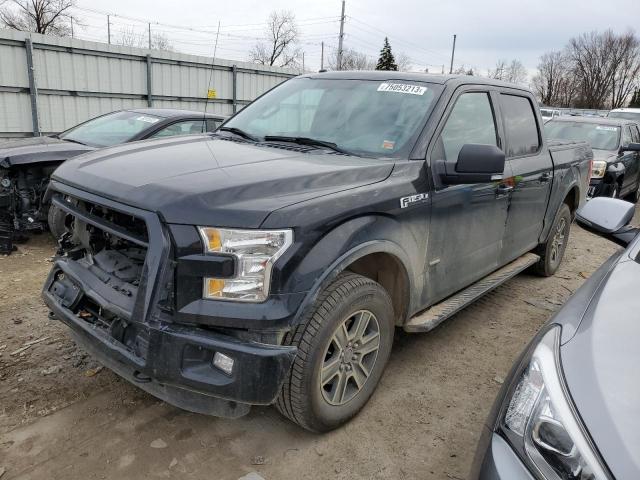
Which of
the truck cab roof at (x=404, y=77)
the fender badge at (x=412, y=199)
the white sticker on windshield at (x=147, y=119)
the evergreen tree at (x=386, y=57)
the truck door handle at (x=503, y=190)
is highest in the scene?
the evergreen tree at (x=386, y=57)

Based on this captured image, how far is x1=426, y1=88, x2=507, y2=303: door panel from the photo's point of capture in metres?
3.14

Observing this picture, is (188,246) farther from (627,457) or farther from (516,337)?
(516,337)

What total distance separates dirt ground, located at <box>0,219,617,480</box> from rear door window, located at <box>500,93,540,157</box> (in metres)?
1.64

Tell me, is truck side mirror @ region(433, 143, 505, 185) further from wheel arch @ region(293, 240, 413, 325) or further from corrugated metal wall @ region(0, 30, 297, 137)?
corrugated metal wall @ region(0, 30, 297, 137)

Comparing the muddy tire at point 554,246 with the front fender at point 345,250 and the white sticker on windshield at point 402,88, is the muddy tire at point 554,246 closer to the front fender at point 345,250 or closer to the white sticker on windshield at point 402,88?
the white sticker on windshield at point 402,88

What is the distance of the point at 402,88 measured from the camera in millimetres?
3393

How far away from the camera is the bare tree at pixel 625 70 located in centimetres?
6681

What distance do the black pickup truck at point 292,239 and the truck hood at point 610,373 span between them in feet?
3.54

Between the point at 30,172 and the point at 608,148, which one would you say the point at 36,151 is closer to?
the point at 30,172

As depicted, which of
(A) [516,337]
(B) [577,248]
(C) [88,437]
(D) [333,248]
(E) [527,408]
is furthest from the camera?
(B) [577,248]

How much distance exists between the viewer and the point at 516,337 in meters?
4.08

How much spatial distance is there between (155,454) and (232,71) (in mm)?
14136

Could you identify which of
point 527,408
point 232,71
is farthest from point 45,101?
point 527,408

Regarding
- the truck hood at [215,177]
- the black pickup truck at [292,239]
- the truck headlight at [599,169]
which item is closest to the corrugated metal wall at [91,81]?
the black pickup truck at [292,239]
